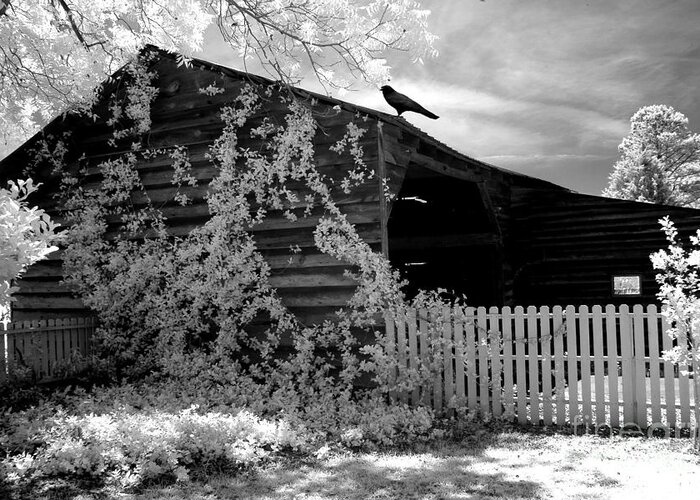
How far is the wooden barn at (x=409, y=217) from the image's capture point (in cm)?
961

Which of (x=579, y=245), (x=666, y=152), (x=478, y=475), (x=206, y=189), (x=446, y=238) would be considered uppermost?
(x=666, y=152)

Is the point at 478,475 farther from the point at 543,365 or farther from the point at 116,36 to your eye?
the point at 116,36

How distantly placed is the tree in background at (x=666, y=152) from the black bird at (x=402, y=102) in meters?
22.6

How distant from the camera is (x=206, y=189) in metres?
11.0

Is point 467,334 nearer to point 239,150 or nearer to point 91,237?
point 239,150

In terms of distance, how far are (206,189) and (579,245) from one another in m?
9.82

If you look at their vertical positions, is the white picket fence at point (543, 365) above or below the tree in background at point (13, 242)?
below

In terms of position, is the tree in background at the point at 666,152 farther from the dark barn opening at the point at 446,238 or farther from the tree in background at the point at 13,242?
the tree in background at the point at 13,242

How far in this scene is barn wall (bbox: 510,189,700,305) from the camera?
15.5 meters

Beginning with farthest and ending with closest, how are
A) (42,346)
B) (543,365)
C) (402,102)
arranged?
1. (42,346)
2. (402,102)
3. (543,365)

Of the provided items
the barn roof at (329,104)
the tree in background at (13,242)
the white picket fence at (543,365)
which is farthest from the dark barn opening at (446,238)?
the tree in background at (13,242)

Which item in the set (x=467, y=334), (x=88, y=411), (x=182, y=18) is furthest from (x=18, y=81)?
(x=467, y=334)

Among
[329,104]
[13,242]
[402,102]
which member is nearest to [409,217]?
[402,102]

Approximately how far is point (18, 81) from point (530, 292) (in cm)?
1361
